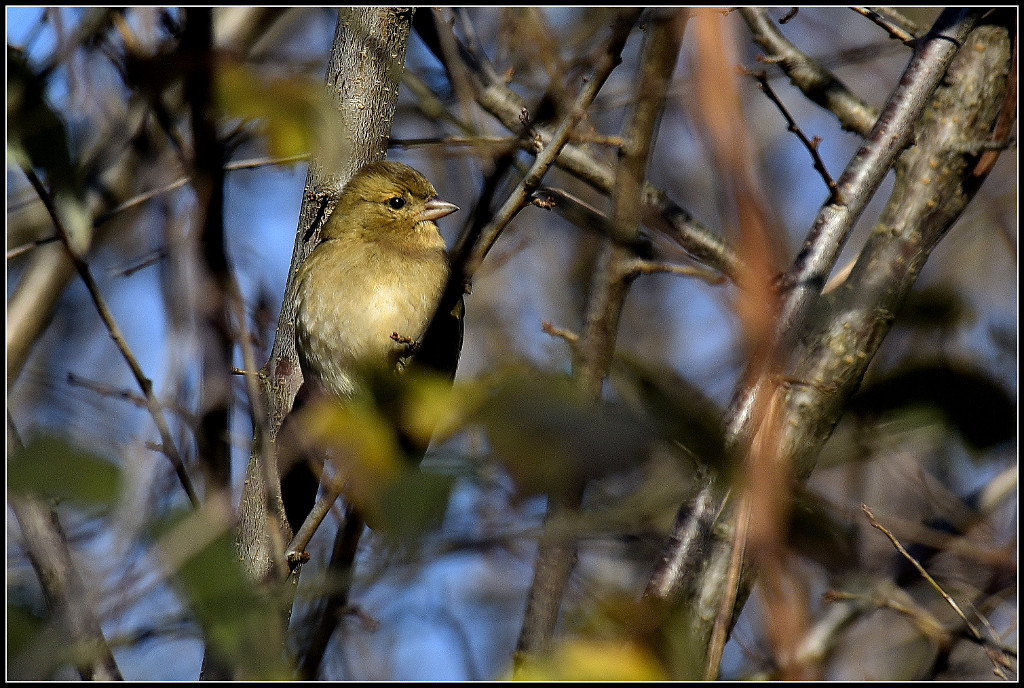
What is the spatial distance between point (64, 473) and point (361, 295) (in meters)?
2.82

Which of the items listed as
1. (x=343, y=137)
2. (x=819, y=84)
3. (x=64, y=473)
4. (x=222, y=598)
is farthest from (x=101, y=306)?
(x=819, y=84)

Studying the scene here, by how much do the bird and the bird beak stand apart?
0.65 feet

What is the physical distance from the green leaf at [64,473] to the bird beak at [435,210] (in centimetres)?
330

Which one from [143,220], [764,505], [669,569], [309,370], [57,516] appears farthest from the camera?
[143,220]

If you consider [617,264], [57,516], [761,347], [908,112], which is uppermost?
[908,112]

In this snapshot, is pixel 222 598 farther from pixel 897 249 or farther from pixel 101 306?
pixel 897 249

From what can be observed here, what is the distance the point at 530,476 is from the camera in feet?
4.97

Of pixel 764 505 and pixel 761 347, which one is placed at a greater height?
pixel 761 347

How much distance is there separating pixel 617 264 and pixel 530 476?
61 centimetres

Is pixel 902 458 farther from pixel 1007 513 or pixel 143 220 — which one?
pixel 143 220

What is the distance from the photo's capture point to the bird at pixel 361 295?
4148 millimetres

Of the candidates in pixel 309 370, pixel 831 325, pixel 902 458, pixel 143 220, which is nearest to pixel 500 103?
pixel 309 370

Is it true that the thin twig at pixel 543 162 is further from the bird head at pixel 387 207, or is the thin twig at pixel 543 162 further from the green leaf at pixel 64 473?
the bird head at pixel 387 207

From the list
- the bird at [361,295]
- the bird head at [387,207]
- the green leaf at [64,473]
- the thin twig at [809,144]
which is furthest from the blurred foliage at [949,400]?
the bird head at [387,207]
